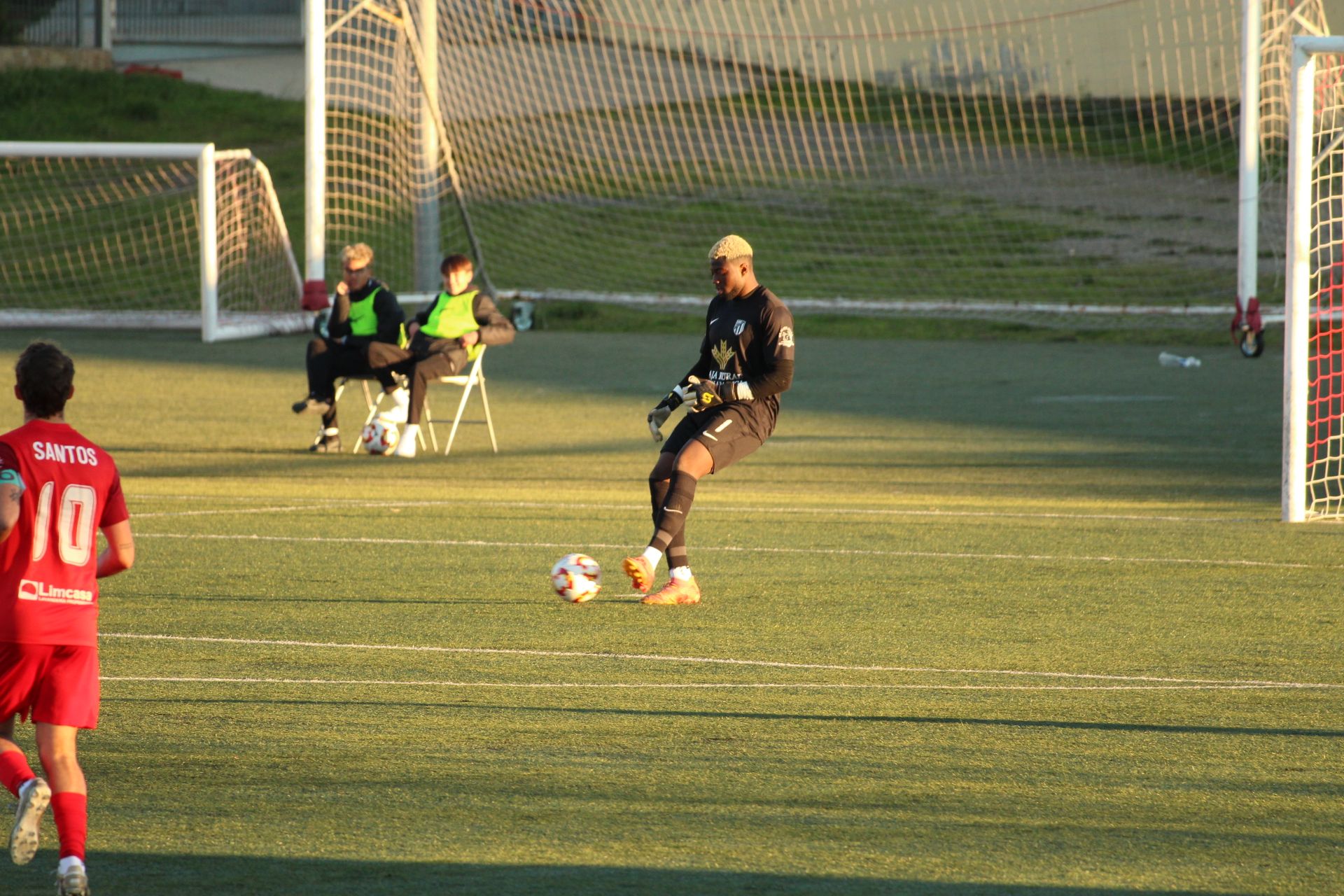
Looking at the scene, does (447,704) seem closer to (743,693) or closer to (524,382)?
(743,693)

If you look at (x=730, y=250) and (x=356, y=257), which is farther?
(x=356, y=257)

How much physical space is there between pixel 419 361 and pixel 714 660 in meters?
7.24

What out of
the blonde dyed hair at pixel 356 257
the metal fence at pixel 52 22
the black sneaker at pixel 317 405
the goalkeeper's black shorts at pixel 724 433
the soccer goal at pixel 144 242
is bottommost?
the goalkeeper's black shorts at pixel 724 433

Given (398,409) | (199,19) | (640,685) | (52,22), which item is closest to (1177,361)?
(398,409)

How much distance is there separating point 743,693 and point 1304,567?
4127 millimetres

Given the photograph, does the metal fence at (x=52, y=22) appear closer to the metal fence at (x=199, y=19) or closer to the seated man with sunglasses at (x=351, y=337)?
the metal fence at (x=199, y=19)

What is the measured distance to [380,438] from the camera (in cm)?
1414

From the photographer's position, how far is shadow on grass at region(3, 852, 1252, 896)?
444cm

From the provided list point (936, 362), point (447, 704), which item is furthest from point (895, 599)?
point (936, 362)

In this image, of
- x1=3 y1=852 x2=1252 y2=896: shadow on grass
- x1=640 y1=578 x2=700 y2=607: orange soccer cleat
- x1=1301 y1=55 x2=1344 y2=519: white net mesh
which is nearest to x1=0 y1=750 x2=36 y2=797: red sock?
x1=3 y1=852 x2=1252 y2=896: shadow on grass

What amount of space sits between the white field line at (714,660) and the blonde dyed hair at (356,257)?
679 centimetres

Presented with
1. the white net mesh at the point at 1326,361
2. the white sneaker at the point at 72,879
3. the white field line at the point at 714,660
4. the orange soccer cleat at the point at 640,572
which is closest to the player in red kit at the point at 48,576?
the white sneaker at the point at 72,879

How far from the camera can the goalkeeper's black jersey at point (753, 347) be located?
8.81 meters

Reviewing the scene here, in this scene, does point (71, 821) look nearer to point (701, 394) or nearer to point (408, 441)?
point (701, 394)
